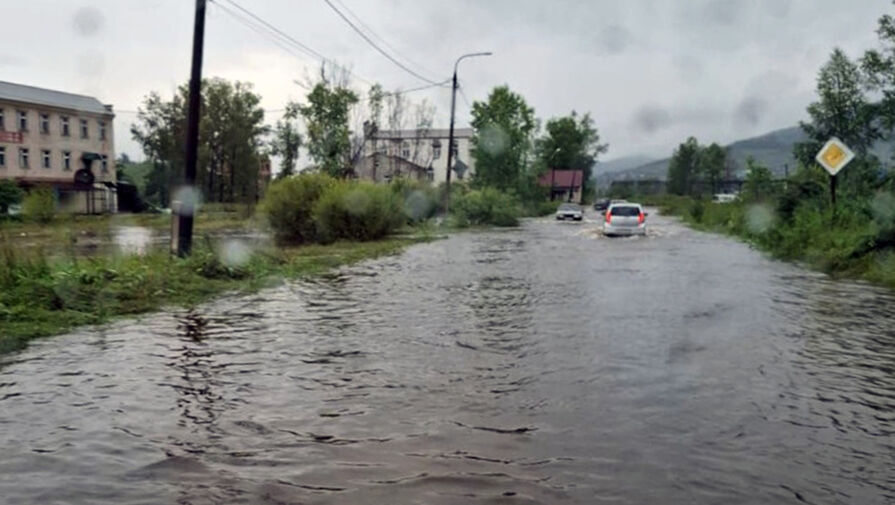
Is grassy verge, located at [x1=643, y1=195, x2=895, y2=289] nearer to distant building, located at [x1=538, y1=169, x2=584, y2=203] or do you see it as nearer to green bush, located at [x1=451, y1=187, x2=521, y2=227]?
green bush, located at [x1=451, y1=187, x2=521, y2=227]

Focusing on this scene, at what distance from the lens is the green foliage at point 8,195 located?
4419 cm

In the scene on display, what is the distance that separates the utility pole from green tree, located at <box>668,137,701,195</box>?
11033cm

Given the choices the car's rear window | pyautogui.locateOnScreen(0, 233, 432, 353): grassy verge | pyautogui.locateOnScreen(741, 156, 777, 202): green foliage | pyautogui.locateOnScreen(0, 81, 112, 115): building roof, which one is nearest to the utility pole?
pyautogui.locateOnScreen(0, 233, 432, 353): grassy verge

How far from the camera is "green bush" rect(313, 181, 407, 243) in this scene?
28438mm

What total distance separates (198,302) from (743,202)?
31433 mm

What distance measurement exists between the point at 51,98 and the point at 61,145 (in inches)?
167

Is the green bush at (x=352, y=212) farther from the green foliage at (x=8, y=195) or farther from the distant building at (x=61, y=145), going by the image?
the distant building at (x=61, y=145)

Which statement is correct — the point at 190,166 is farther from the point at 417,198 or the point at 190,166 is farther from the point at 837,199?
the point at 417,198

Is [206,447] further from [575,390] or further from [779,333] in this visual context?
[779,333]

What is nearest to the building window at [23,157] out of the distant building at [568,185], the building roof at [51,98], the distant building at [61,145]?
the distant building at [61,145]

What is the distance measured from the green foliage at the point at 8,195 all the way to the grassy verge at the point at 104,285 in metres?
33.7

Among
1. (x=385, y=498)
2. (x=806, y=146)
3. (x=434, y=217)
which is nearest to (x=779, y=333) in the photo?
(x=385, y=498)

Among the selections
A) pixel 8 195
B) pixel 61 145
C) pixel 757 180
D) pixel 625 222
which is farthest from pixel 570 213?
pixel 61 145

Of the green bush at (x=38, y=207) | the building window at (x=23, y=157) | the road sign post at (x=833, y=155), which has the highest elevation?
the road sign post at (x=833, y=155)
